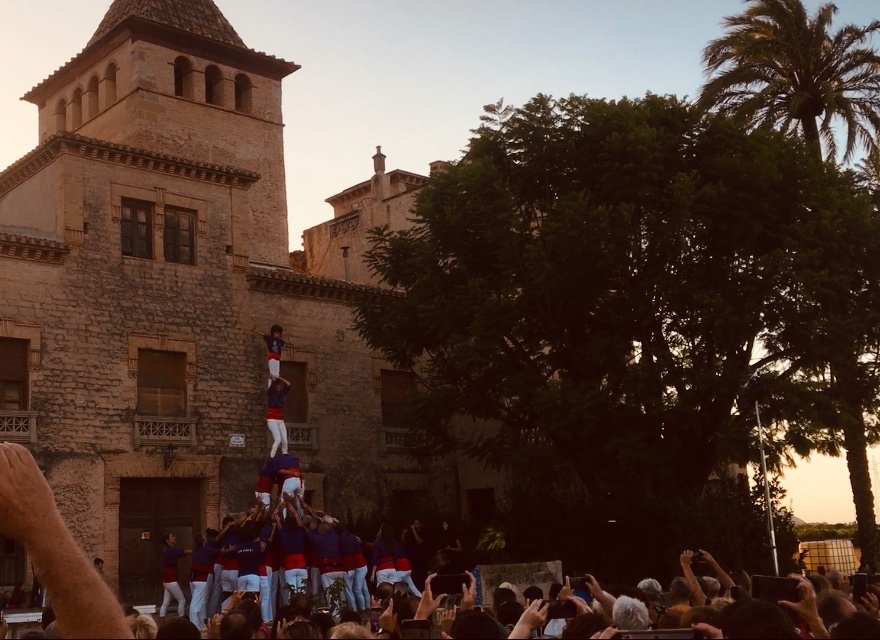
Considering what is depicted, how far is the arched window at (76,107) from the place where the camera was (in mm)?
34625

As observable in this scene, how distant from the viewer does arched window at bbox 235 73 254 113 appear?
34.2 meters

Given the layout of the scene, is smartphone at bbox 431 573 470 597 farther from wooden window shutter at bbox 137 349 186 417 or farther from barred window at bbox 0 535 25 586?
wooden window shutter at bbox 137 349 186 417

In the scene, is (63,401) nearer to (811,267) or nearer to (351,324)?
(351,324)

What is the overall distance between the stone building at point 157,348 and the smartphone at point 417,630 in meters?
18.3

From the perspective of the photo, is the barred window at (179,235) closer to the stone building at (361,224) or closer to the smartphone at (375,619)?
the stone building at (361,224)

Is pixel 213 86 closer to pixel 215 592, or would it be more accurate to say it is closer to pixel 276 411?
pixel 276 411

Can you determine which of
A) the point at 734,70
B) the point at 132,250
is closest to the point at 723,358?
the point at 734,70

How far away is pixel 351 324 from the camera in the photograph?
29.6 metres

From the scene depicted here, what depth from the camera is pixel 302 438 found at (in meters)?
27.4

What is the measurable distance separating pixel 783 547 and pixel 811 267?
6220mm

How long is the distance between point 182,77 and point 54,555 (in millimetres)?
32046

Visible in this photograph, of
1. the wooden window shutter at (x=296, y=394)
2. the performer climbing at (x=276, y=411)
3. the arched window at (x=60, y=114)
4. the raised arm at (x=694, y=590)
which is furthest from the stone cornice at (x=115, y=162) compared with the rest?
the raised arm at (x=694, y=590)

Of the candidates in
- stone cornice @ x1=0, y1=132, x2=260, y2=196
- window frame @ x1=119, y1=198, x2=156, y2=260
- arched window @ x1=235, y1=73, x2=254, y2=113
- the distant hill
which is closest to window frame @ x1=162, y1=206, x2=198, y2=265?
window frame @ x1=119, y1=198, x2=156, y2=260

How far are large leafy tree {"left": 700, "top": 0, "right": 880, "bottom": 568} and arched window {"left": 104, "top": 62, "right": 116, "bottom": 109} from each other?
17.5 meters
